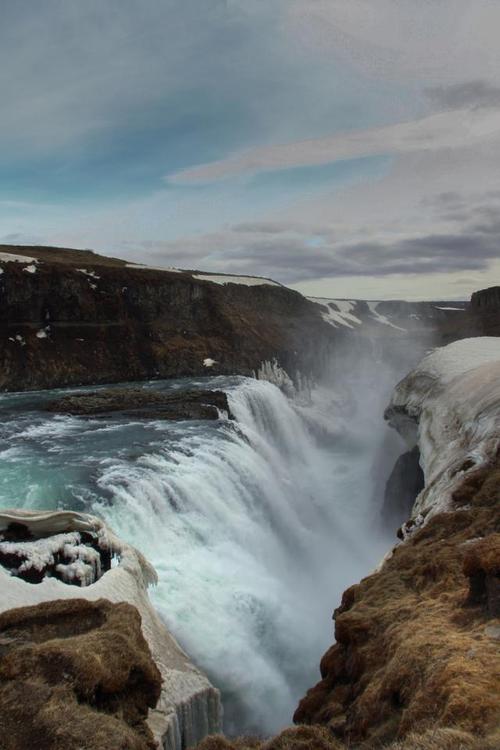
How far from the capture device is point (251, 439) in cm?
3041

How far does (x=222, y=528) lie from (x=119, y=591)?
30.1ft

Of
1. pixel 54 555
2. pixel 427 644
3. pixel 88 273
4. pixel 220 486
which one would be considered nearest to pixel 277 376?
pixel 88 273

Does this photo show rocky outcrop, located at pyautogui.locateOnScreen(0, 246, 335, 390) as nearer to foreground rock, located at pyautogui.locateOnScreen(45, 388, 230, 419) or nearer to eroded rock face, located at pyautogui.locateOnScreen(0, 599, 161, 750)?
foreground rock, located at pyautogui.locateOnScreen(45, 388, 230, 419)

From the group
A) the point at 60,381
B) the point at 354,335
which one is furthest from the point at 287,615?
the point at 354,335

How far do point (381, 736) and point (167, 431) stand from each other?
76.8 ft

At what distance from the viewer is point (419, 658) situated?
641cm

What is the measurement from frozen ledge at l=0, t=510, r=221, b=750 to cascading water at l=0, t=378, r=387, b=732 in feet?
9.43

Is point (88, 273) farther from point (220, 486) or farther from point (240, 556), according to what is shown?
point (240, 556)

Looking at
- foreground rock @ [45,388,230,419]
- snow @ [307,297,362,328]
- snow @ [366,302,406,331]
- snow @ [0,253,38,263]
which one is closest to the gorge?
foreground rock @ [45,388,230,419]

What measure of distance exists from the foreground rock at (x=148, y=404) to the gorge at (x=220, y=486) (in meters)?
0.39

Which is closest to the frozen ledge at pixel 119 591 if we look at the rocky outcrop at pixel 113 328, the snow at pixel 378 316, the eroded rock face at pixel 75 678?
the eroded rock face at pixel 75 678

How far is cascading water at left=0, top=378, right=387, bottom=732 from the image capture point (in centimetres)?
1391

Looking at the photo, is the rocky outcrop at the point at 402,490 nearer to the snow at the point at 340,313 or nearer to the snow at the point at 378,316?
the snow at the point at 340,313

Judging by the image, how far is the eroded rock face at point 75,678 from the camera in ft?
16.4
